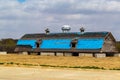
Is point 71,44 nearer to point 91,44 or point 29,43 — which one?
point 91,44

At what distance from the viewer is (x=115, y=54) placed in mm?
70875

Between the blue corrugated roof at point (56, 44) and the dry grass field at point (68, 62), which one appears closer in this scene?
the dry grass field at point (68, 62)

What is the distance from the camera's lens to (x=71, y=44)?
7075 centimetres

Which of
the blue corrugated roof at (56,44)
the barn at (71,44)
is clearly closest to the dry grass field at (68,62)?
the barn at (71,44)

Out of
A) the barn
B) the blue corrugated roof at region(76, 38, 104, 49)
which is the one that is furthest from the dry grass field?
the barn

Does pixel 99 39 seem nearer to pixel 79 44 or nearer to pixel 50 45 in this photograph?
pixel 79 44

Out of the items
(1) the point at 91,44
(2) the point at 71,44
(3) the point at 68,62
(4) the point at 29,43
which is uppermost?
(4) the point at 29,43

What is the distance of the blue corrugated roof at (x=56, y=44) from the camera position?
71.6 metres

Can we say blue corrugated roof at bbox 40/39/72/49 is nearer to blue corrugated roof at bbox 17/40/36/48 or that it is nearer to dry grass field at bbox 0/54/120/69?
blue corrugated roof at bbox 17/40/36/48

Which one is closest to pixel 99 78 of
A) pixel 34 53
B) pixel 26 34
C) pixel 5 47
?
pixel 34 53

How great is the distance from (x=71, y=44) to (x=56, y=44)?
12.3ft

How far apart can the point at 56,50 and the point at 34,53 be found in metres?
7.41

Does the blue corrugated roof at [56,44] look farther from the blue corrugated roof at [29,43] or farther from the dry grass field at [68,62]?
the dry grass field at [68,62]

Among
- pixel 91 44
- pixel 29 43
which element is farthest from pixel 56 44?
pixel 91 44
